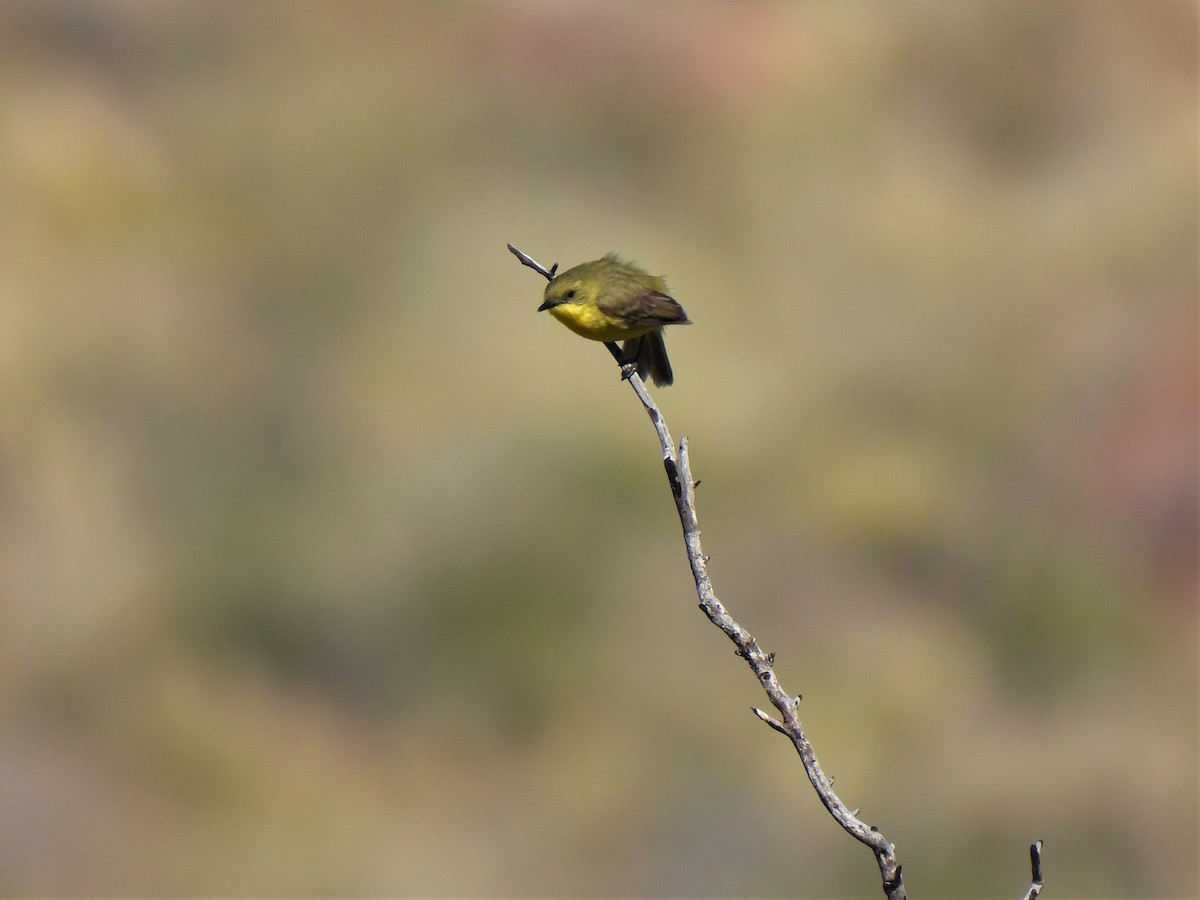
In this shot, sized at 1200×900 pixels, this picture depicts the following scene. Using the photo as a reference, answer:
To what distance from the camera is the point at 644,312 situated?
23.6 ft

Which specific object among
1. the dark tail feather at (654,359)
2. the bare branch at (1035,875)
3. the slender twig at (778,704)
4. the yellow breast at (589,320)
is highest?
the dark tail feather at (654,359)

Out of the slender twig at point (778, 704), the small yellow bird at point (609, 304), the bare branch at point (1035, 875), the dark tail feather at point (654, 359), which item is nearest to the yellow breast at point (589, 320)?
the small yellow bird at point (609, 304)

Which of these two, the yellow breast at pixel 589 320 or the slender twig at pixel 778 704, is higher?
the yellow breast at pixel 589 320

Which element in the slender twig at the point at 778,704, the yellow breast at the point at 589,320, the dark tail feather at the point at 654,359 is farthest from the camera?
the dark tail feather at the point at 654,359

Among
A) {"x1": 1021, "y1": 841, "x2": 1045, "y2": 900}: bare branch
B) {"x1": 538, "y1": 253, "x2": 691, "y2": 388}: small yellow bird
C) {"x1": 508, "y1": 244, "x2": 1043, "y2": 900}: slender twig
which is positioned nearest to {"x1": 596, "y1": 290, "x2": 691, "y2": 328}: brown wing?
{"x1": 538, "y1": 253, "x2": 691, "y2": 388}: small yellow bird

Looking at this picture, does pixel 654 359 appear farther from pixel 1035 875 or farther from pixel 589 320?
pixel 1035 875

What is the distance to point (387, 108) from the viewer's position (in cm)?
2506

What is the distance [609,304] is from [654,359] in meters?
1.19

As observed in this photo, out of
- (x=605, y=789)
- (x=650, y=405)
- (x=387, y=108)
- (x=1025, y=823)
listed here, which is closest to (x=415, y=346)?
(x=387, y=108)

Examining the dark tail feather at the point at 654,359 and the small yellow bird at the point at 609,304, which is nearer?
the small yellow bird at the point at 609,304

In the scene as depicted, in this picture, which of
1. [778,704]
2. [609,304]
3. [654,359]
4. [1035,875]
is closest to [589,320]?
[609,304]

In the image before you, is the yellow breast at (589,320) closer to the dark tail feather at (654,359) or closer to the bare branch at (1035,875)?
the dark tail feather at (654,359)

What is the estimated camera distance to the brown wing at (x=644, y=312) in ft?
23.5

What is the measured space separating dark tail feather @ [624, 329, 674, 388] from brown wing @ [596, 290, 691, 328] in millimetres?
886
